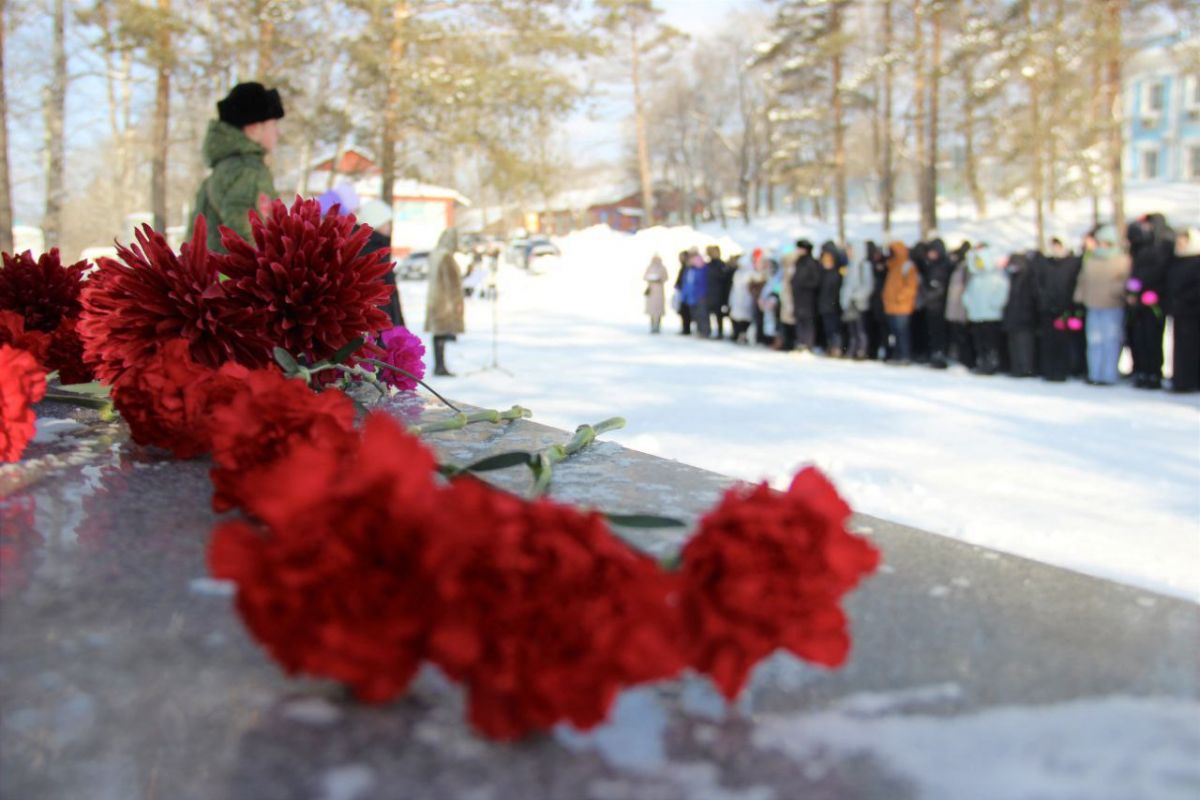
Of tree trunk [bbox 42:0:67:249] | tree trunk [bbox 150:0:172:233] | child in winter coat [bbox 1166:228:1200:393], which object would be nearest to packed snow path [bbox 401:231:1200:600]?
child in winter coat [bbox 1166:228:1200:393]

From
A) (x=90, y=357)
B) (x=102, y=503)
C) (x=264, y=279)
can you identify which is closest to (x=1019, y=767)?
(x=102, y=503)

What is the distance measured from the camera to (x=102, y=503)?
1284 millimetres

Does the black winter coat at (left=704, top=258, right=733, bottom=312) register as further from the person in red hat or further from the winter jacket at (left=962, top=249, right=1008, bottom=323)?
the person in red hat

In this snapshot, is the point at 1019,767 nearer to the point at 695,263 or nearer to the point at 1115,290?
the point at 1115,290

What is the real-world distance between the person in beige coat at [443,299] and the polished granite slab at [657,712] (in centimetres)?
1084

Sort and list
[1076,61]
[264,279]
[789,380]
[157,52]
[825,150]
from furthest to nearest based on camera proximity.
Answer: [825,150] < [1076,61] < [157,52] < [789,380] < [264,279]

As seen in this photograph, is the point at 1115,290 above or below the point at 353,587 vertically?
above

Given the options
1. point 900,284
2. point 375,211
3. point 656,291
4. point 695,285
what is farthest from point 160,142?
point 900,284

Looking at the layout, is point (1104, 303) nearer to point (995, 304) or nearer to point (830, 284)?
point (995, 304)

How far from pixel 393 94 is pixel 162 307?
58.5 feet

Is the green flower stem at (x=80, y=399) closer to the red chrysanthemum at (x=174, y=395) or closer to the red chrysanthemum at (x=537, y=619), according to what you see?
the red chrysanthemum at (x=174, y=395)

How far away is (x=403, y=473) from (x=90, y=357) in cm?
120

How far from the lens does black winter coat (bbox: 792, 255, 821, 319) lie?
49.9ft

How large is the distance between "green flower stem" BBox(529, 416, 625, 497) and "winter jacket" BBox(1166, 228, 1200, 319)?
35.1 ft
